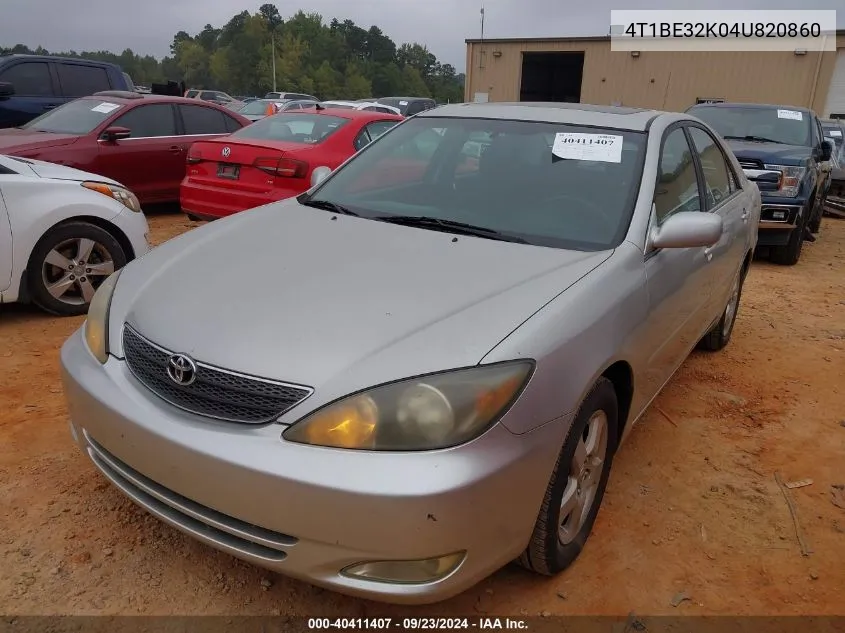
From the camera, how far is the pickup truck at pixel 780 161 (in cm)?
723

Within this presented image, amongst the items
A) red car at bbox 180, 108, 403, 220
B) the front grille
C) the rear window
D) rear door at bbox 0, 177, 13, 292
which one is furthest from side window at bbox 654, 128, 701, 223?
the rear window

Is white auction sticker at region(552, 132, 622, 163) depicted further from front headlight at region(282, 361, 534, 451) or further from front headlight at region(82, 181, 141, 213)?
front headlight at region(82, 181, 141, 213)

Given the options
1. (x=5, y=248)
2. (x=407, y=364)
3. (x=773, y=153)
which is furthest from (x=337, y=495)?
(x=773, y=153)

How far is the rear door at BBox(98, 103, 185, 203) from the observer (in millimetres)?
7410

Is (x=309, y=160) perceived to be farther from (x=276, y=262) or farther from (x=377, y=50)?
(x=377, y=50)

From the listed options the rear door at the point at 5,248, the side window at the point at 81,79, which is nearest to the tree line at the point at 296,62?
the side window at the point at 81,79

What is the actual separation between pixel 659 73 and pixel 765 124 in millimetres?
21002

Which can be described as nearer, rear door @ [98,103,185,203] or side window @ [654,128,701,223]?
side window @ [654,128,701,223]

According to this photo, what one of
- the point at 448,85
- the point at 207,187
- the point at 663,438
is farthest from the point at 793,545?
the point at 448,85

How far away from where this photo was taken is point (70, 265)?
15.0ft

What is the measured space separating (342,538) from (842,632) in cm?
171

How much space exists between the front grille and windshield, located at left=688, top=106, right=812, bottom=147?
25.8 ft

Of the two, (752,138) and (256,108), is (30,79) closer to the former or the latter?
(256,108)

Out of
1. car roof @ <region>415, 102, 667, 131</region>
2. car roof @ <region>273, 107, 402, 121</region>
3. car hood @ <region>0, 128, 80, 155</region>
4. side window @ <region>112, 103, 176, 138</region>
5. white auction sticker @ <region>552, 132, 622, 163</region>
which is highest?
car roof @ <region>415, 102, 667, 131</region>
